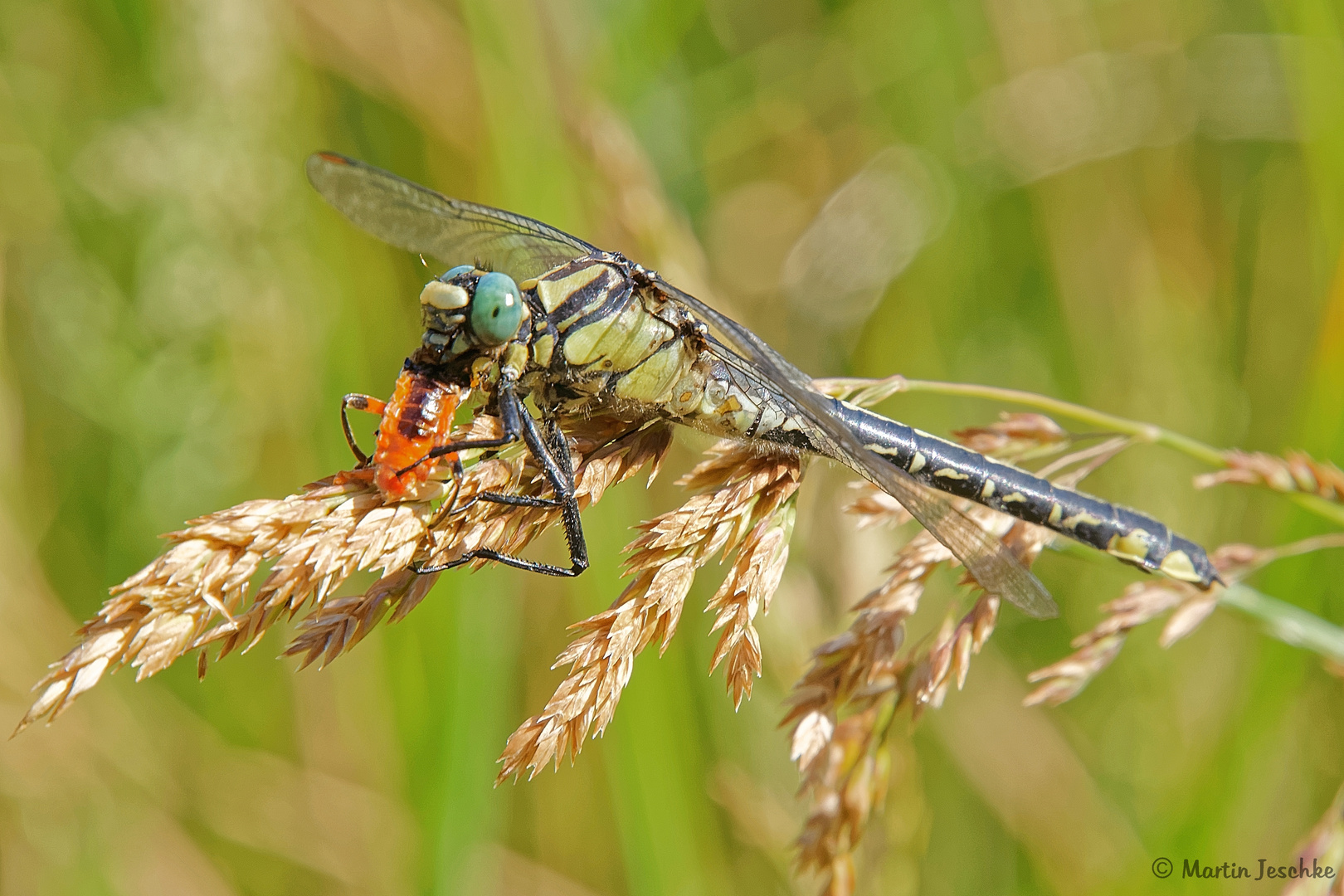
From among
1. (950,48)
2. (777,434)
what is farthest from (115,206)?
(950,48)

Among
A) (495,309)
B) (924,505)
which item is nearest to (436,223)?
(495,309)

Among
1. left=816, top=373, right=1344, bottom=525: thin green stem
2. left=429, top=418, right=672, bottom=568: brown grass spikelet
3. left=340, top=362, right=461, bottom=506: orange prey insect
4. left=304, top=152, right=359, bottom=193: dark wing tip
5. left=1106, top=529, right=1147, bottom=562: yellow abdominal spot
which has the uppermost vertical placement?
left=304, top=152, right=359, bottom=193: dark wing tip

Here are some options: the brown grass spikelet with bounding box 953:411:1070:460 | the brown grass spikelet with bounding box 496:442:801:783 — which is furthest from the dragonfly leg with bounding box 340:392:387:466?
the brown grass spikelet with bounding box 953:411:1070:460

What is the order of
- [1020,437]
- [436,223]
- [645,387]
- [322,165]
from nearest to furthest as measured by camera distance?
[1020,437] → [645,387] → [322,165] → [436,223]

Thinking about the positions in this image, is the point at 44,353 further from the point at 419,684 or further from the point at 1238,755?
the point at 1238,755

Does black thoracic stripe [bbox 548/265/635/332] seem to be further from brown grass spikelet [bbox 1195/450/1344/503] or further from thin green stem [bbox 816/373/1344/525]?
brown grass spikelet [bbox 1195/450/1344/503]

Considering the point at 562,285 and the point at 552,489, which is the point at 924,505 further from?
the point at 562,285
